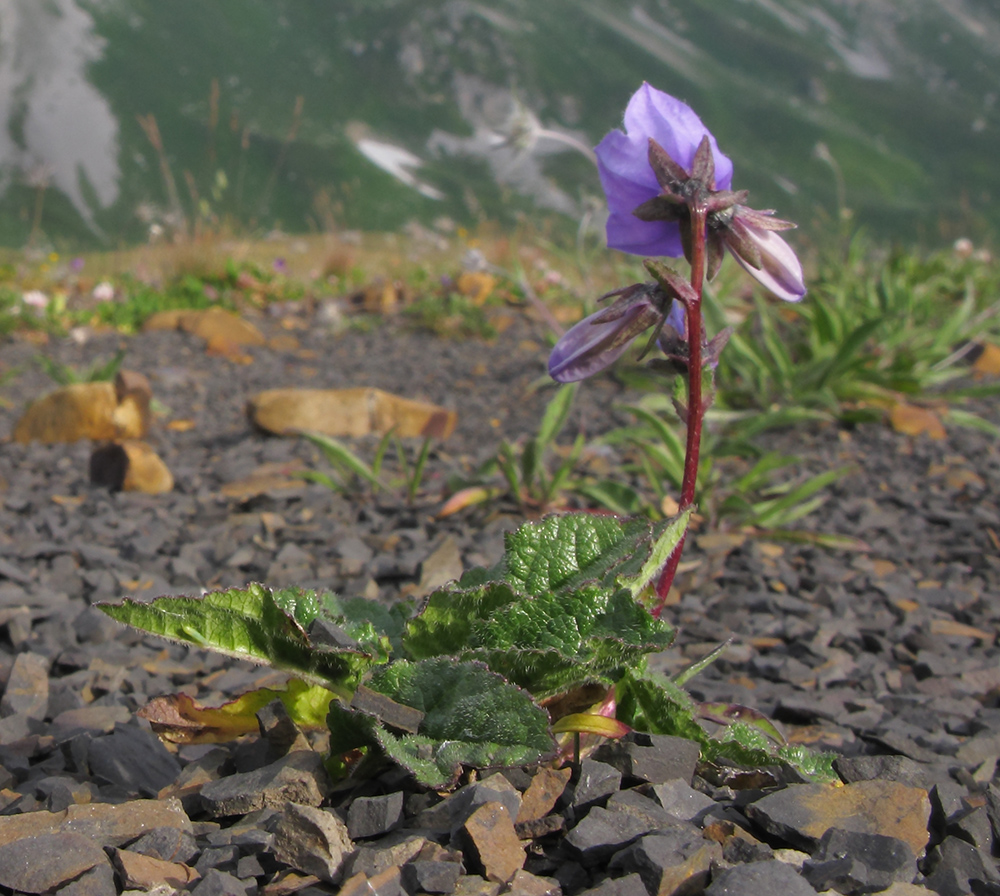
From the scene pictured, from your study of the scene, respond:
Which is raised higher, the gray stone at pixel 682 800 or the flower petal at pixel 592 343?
the flower petal at pixel 592 343

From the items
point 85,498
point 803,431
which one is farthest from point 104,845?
point 803,431

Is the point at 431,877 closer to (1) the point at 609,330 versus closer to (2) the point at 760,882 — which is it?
(2) the point at 760,882

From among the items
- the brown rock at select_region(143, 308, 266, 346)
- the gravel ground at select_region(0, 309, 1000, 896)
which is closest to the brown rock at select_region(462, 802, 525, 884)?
the gravel ground at select_region(0, 309, 1000, 896)

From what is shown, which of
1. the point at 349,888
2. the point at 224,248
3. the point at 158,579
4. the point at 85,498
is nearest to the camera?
the point at 349,888

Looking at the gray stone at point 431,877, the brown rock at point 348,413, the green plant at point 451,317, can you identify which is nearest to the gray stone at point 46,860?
the gray stone at point 431,877

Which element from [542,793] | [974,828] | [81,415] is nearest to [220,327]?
[81,415]

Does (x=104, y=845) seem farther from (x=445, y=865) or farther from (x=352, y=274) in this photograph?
(x=352, y=274)

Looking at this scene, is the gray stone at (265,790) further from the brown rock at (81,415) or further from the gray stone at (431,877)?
the brown rock at (81,415)
